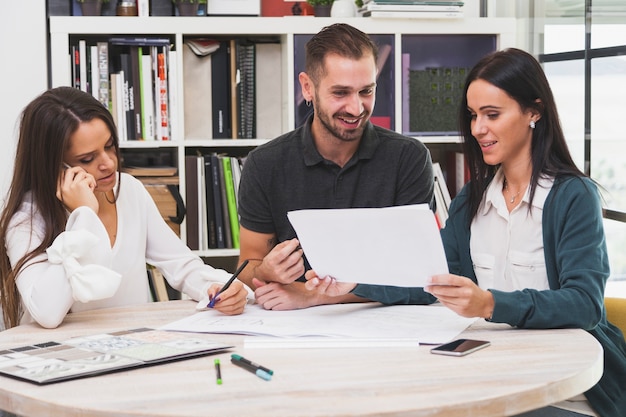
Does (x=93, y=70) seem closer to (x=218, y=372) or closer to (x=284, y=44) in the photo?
(x=284, y=44)

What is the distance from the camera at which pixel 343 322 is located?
170 cm

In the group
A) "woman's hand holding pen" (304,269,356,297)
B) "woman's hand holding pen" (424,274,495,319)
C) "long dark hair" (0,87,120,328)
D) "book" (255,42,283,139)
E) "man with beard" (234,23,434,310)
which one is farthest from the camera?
"book" (255,42,283,139)

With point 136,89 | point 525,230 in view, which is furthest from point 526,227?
point 136,89

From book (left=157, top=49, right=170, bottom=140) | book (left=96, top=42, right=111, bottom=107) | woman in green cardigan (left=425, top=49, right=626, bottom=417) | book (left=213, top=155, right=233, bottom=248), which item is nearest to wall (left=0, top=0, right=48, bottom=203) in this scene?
book (left=96, top=42, right=111, bottom=107)

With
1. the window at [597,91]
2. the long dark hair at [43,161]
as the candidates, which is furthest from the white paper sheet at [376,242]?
the window at [597,91]

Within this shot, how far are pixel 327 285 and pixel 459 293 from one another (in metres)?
0.30

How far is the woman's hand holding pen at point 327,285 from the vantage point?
1731mm

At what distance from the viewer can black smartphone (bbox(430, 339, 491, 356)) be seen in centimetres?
146

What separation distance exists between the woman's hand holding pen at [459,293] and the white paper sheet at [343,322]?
58mm

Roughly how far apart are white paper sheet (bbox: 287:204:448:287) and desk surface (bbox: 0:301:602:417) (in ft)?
0.52

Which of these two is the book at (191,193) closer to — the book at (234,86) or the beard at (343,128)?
the book at (234,86)

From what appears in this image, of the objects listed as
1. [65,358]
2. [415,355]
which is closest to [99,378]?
[65,358]

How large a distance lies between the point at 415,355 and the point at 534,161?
667mm

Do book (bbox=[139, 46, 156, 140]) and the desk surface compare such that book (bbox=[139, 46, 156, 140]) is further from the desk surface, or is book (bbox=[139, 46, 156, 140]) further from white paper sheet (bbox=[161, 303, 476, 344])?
the desk surface
